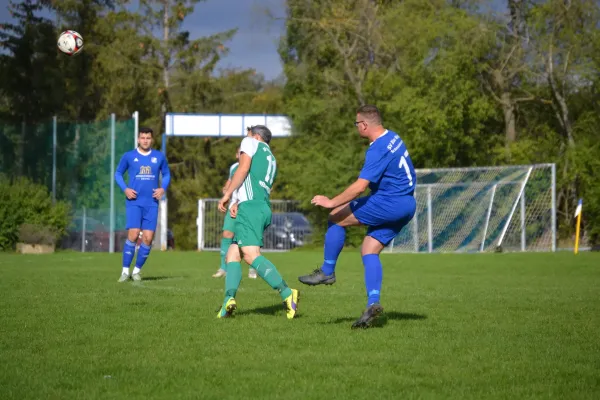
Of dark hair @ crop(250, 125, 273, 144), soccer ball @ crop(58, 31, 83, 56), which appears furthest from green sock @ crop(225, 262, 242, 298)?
soccer ball @ crop(58, 31, 83, 56)

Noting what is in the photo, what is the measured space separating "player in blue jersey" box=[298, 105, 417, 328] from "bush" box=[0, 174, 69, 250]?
2186 cm

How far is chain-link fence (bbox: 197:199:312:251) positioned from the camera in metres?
37.7

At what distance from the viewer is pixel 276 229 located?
38031 mm

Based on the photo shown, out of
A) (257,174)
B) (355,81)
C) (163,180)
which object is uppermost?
(355,81)

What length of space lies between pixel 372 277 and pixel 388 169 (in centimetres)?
95

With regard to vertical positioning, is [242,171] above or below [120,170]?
below

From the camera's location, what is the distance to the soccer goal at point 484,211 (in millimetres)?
30000

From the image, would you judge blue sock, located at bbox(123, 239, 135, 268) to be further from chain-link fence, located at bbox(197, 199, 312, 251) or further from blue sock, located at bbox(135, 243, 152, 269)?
chain-link fence, located at bbox(197, 199, 312, 251)

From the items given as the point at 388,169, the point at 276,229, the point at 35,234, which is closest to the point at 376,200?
the point at 388,169

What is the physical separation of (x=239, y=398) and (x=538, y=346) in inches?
118

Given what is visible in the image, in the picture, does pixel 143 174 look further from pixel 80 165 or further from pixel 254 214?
pixel 80 165

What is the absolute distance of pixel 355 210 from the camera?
8781mm

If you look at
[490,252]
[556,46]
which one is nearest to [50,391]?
[490,252]

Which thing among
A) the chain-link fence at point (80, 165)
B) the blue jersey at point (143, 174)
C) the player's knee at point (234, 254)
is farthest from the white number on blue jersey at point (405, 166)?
the chain-link fence at point (80, 165)
